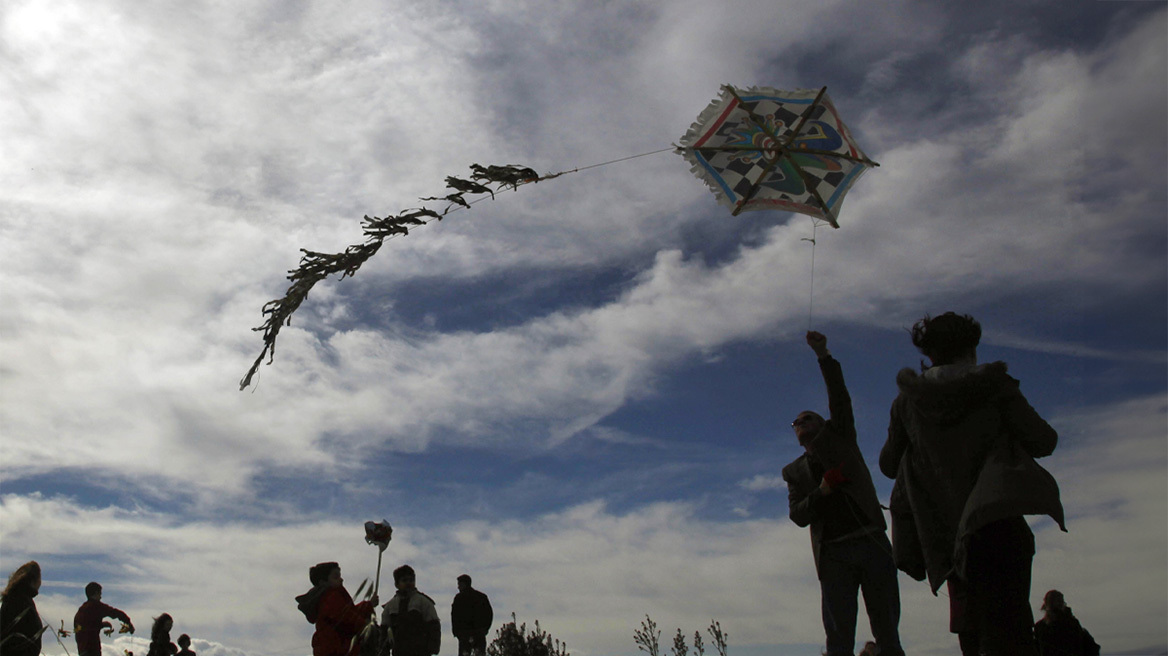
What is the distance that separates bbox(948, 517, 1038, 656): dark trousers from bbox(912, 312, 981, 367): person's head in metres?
0.71

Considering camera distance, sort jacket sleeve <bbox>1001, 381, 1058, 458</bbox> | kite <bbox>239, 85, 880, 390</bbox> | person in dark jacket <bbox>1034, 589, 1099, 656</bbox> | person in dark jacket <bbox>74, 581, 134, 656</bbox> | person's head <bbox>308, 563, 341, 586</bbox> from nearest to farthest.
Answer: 1. jacket sleeve <bbox>1001, 381, 1058, 458</bbox>
2. kite <bbox>239, 85, 880, 390</bbox>
3. person's head <bbox>308, 563, 341, 586</bbox>
4. person in dark jacket <bbox>1034, 589, 1099, 656</bbox>
5. person in dark jacket <bbox>74, 581, 134, 656</bbox>

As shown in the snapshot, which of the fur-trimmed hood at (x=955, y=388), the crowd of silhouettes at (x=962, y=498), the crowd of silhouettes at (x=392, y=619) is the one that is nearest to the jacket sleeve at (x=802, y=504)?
the crowd of silhouettes at (x=962, y=498)

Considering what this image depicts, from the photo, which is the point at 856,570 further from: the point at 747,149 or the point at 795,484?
the point at 747,149

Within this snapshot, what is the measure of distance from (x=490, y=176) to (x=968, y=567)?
3488 mm

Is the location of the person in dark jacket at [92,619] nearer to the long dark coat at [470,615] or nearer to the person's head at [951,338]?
the long dark coat at [470,615]

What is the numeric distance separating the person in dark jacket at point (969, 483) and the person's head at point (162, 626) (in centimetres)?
1062

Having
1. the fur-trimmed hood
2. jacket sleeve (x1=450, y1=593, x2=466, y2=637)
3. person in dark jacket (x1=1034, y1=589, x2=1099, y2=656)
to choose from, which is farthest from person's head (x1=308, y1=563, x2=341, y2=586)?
person in dark jacket (x1=1034, y1=589, x2=1099, y2=656)

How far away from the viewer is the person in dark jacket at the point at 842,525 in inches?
164

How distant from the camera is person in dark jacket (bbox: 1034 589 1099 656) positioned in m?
8.45

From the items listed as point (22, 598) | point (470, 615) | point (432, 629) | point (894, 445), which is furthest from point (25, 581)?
point (894, 445)

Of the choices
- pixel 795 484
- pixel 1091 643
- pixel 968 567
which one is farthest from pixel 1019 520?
pixel 1091 643

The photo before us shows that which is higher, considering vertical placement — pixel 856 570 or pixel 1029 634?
pixel 856 570

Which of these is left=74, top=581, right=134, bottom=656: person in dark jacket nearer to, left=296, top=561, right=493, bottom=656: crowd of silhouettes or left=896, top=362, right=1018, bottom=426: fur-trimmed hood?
left=296, top=561, right=493, bottom=656: crowd of silhouettes

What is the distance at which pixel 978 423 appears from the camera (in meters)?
3.17
